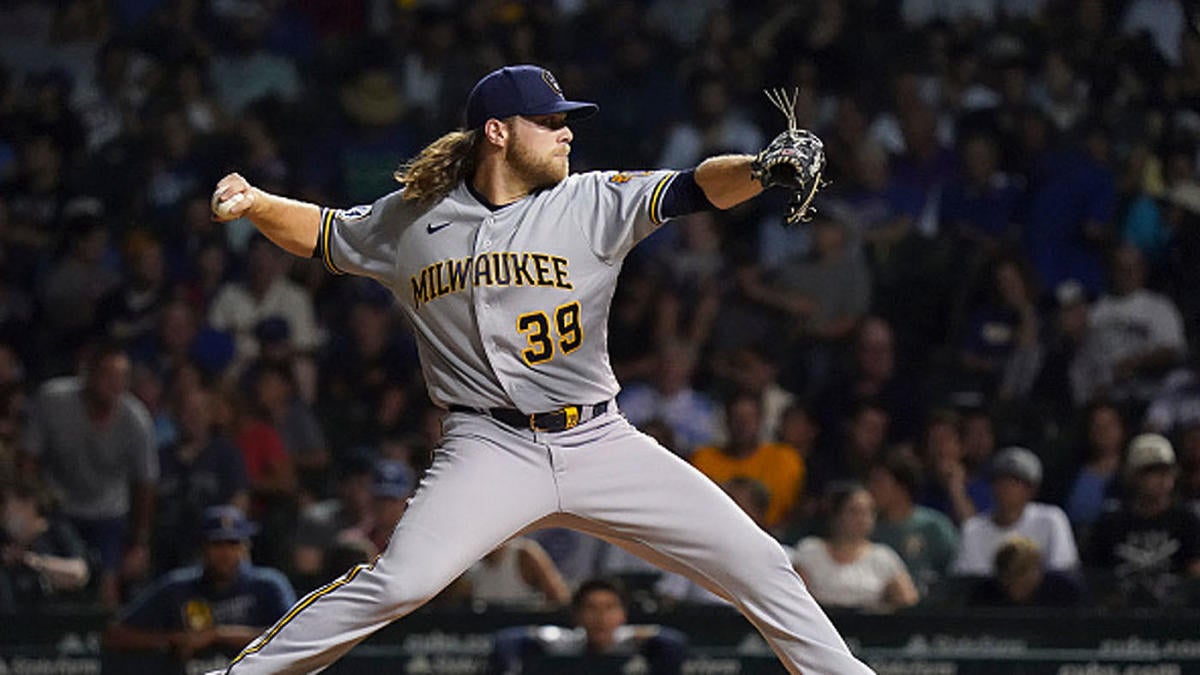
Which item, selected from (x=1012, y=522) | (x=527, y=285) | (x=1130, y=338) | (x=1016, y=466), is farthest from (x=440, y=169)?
(x=1130, y=338)

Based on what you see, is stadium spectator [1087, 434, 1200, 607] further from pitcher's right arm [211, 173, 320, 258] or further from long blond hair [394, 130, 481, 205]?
pitcher's right arm [211, 173, 320, 258]

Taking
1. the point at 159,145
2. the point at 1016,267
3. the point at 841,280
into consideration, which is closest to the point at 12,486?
the point at 159,145

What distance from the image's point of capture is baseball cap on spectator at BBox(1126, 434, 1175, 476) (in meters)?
→ 9.37

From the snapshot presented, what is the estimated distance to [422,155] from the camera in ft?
19.0

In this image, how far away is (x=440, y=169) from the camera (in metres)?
5.71

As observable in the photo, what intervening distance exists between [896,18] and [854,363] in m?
2.93

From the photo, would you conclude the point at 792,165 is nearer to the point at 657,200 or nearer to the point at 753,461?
the point at 657,200

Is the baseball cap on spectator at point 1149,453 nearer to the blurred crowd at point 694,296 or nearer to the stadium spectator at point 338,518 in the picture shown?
the blurred crowd at point 694,296

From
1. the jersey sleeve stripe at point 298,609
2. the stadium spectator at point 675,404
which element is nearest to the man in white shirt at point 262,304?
the stadium spectator at point 675,404

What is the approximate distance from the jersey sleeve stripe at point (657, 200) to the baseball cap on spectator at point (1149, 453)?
463 cm

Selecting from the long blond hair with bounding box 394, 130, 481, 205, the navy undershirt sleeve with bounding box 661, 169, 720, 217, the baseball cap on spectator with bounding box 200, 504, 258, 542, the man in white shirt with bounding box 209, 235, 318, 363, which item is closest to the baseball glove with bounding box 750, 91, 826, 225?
the navy undershirt sleeve with bounding box 661, 169, 720, 217

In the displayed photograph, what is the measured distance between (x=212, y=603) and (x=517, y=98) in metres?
4.07

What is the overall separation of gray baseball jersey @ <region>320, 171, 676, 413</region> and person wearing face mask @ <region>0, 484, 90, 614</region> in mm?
4422

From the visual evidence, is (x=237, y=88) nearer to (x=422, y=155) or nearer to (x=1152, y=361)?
(x=1152, y=361)
